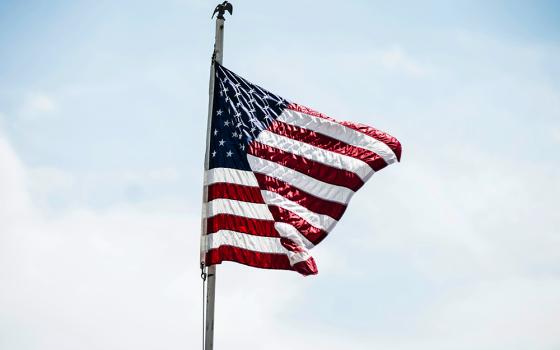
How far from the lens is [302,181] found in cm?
1798

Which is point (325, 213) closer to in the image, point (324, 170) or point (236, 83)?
point (324, 170)

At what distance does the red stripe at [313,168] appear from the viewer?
18000 mm

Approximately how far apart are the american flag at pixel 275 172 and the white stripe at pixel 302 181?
0.08ft

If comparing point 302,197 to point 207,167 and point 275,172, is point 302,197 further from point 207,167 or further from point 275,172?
point 207,167

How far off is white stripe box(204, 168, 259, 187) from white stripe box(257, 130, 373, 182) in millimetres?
1079

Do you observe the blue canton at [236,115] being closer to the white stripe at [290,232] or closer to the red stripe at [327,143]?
the red stripe at [327,143]

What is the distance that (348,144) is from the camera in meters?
18.6

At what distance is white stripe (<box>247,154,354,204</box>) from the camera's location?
17.7m

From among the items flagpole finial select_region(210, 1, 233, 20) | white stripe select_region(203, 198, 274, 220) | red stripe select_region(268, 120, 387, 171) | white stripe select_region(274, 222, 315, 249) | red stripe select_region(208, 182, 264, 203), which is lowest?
white stripe select_region(274, 222, 315, 249)

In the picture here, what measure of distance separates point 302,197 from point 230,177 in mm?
1732

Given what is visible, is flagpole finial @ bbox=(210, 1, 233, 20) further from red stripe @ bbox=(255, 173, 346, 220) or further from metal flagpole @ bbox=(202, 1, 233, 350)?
red stripe @ bbox=(255, 173, 346, 220)

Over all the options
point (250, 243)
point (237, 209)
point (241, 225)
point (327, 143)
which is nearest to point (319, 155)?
point (327, 143)

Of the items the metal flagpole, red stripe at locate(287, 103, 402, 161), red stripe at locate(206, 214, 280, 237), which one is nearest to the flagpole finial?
the metal flagpole

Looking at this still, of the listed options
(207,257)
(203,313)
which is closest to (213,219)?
(207,257)
